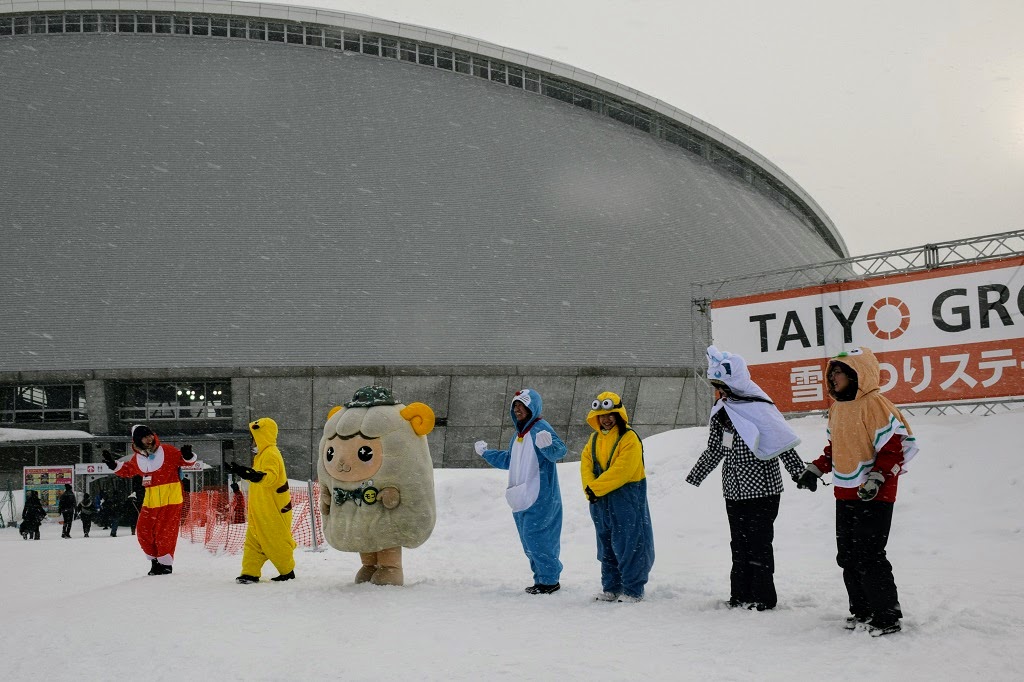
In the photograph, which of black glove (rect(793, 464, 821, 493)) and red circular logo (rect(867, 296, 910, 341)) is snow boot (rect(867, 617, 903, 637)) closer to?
black glove (rect(793, 464, 821, 493))

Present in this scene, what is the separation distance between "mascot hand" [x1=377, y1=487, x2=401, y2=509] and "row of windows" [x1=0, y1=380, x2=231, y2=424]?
17681 millimetres

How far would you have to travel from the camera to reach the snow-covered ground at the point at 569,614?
4.59 meters

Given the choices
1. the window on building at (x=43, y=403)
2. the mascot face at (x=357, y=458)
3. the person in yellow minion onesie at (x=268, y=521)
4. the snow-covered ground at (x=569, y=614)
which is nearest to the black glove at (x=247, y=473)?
the person in yellow minion onesie at (x=268, y=521)

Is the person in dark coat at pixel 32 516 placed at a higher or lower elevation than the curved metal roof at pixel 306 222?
lower

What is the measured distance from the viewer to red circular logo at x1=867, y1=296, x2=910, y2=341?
45.2ft

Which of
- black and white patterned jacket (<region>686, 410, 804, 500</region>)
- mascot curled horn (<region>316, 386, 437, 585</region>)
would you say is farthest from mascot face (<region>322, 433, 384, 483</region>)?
black and white patterned jacket (<region>686, 410, 804, 500</region>)

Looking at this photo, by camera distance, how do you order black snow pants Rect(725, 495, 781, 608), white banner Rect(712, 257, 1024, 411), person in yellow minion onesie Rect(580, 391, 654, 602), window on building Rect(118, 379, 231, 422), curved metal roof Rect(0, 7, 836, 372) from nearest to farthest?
black snow pants Rect(725, 495, 781, 608)
person in yellow minion onesie Rect(580, 391, 654, 602)
white banner Rect(712, 257, 1024, 411)
curved metal roof Rect(0, 7, 836, 372)
window on building Rect(118, 379, 231, 422)

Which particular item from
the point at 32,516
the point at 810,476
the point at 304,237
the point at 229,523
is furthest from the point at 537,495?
the point at 304,237

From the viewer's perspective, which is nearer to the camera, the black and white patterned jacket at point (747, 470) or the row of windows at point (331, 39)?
the black and white patterned jacket at point (747, 470)

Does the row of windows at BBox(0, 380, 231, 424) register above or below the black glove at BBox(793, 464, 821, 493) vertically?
above

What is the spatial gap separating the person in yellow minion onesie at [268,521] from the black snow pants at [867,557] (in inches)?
194

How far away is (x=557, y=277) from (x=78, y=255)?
45.2 ft

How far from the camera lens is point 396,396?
23.6m

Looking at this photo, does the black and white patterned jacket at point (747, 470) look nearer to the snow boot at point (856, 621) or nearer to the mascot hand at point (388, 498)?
the snow boot at point (856, 621)
